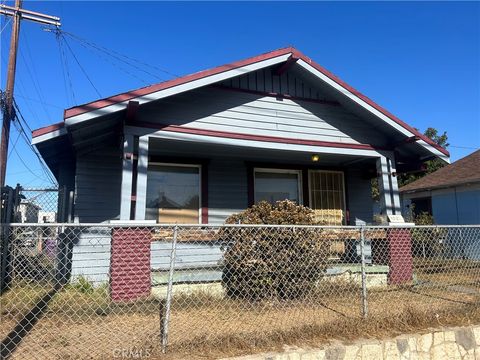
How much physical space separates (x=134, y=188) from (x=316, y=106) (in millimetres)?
4047

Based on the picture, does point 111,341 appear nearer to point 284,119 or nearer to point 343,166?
point 284,119

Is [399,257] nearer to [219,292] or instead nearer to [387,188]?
[387,188]

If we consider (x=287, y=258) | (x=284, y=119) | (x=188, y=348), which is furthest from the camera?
(x=284, y=119)

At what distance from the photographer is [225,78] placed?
7.20 m

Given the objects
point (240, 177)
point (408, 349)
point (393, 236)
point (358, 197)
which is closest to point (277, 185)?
point (240, 177)

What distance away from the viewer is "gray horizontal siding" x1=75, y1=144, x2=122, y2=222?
790 centimetres

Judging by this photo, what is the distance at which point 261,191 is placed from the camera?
30.8 ft

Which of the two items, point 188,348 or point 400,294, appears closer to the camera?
point 188,348

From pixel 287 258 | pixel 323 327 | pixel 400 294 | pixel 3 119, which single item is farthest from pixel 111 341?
pixel 3 119

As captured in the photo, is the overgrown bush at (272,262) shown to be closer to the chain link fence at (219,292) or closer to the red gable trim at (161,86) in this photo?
the chain link fence at (219,292)

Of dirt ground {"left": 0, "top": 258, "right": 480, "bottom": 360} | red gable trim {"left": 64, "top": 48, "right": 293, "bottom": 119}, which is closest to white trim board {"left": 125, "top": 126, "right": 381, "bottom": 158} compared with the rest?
red gable trim {"left": 64, "top": 48, "right": 293, "bottom": 119}

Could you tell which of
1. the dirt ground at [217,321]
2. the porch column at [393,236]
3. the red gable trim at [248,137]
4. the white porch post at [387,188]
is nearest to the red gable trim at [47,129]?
the red gable trim at [248,137]

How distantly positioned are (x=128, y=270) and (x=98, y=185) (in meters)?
2.59

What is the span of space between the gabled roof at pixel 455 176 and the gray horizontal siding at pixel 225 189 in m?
9.79
